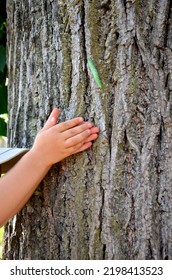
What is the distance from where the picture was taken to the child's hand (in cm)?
165

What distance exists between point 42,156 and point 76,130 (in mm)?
156

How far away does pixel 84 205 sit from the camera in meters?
1.67

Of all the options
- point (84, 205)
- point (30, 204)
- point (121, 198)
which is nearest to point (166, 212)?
point (121, 198)

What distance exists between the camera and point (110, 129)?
1644 millimetres

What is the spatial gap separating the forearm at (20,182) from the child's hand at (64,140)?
29 mm

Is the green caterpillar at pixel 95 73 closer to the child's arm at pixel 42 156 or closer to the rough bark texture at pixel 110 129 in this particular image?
the rough bark texture at pixel 110 129

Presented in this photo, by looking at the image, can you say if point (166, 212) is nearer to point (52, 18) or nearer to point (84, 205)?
point (84, 205)

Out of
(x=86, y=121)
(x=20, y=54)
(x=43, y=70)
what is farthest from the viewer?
(x=20, y=54)

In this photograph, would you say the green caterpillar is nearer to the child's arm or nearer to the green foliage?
the child's arm

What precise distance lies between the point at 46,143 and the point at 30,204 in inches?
11.5

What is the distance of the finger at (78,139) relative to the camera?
1640mm

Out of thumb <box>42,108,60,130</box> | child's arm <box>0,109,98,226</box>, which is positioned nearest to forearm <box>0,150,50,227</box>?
child's arm <box>0,109,98,226</box>

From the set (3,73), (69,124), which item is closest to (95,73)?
(69,124)

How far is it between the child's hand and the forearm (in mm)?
29
